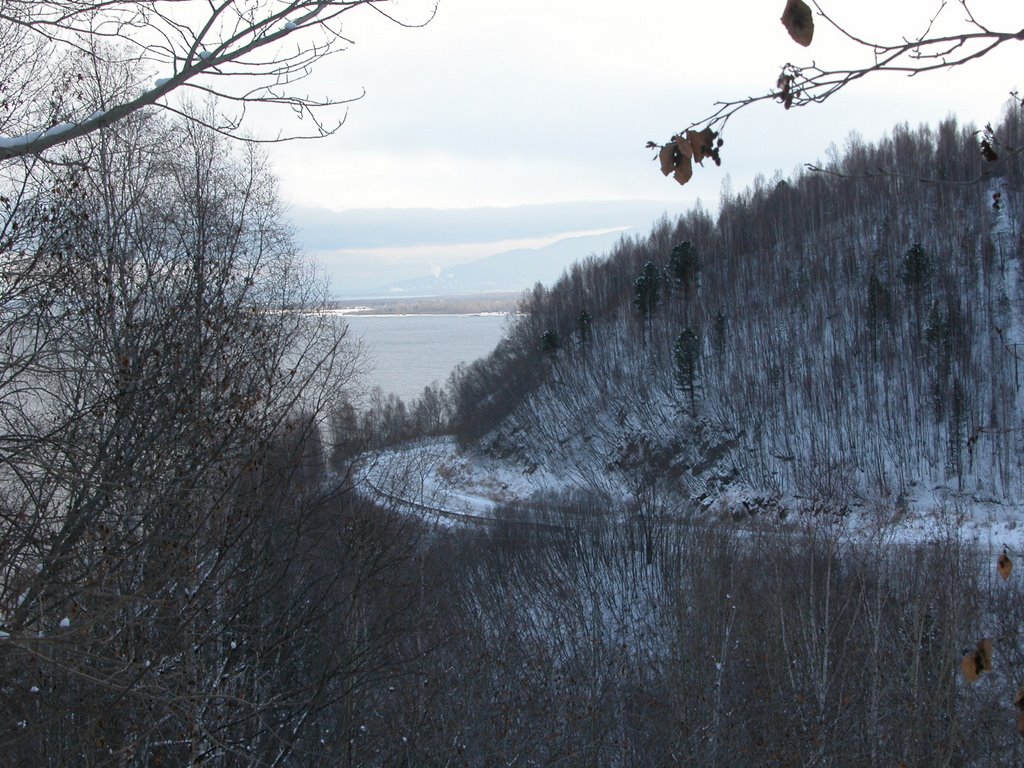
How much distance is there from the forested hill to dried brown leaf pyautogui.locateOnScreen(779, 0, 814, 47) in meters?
24.8

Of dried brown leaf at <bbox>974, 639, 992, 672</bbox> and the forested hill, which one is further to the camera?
the forested hill

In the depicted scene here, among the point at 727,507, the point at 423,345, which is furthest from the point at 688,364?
the point at 423,345

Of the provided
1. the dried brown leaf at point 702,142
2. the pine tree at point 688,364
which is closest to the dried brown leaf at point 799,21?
the dried brown leaf at point 702,142

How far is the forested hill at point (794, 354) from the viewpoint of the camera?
3177 cm

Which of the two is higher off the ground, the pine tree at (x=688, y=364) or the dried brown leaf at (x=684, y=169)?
the dried brown leaf at (x=684, y=169)

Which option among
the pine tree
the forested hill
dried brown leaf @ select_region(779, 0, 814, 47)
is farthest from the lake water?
the pine tree

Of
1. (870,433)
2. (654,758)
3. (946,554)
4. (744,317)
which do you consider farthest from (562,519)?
(744,317)

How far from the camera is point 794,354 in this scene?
36719 millimetres

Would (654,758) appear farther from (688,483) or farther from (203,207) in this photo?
(688,483)

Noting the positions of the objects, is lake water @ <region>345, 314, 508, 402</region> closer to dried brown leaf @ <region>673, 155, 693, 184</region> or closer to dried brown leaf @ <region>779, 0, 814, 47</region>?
dried brown leaf @ <region>673, 155, 693, 184</region>

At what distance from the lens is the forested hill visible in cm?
3177

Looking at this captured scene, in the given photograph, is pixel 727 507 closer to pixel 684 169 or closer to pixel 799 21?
pixel 684 169

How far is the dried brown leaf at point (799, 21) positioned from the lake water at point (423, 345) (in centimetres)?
902

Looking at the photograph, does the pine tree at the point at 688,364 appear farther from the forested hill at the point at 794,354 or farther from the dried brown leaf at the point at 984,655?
the dried brown leaf at the point at 984,655
